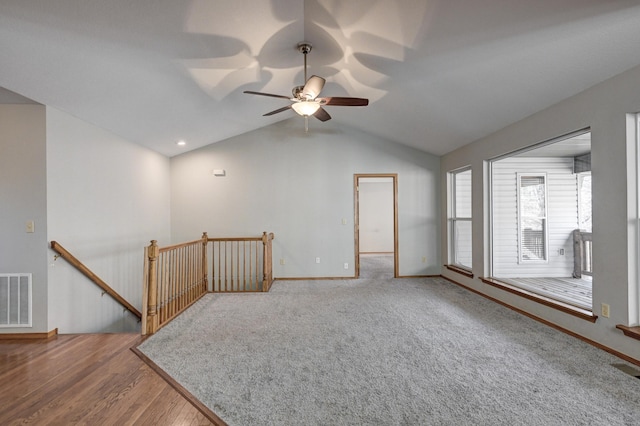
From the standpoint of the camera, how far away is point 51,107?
121 inches

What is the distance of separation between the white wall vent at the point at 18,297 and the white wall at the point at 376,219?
7.75m

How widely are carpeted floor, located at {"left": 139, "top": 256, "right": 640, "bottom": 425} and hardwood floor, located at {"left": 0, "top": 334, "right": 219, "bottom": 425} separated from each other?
179mm

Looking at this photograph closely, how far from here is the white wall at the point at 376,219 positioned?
9305 mm

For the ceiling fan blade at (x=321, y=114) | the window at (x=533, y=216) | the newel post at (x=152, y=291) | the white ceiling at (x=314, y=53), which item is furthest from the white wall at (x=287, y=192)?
the newel post at (x=152, y=291)

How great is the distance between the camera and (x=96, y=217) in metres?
3.74

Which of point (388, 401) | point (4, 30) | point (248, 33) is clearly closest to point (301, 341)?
point (388, 401)

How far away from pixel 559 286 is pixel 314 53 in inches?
204

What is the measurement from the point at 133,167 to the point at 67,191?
1.36m

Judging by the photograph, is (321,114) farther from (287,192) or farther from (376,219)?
(376,219)

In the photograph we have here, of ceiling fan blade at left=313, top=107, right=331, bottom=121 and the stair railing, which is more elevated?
ceiling fan blade at left=313, top=107, right=331, bottom=121

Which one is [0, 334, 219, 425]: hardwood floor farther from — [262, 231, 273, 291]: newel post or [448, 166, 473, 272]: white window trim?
[448, 166, 473, 272]: white window trim

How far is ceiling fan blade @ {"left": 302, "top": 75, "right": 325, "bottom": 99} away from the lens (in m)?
2.64

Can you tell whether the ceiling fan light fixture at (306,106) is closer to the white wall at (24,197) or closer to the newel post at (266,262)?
the newel post at (266,262)

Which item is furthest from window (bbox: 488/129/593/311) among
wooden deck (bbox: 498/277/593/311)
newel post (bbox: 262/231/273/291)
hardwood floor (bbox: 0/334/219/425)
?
hardwood floor (bbox: 0/334/219/425)
